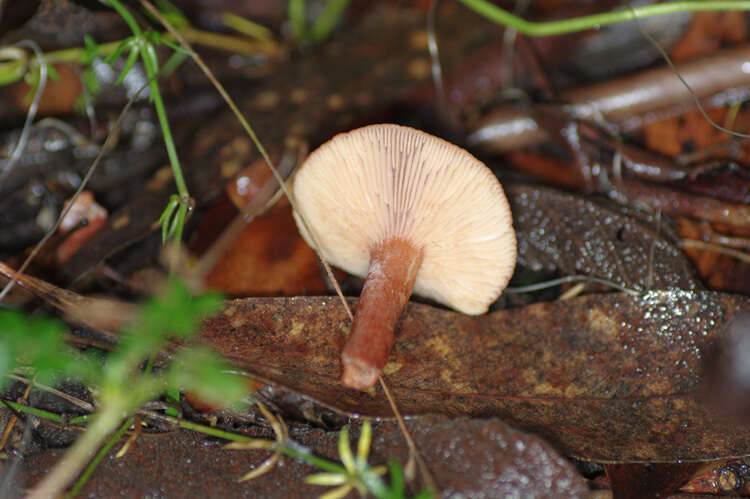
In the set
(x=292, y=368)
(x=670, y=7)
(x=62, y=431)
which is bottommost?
(x=62, y=431)

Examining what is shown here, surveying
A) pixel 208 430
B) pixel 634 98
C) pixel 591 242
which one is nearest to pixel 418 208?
pixel 591 242

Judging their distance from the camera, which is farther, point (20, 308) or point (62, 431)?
point (20, 308)

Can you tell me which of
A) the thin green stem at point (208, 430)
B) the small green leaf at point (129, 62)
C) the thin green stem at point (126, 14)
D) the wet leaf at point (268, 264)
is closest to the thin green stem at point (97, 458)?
the thin green stem at point (208, 430)

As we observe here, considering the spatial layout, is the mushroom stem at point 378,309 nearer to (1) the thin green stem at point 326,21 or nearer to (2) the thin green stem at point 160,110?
(2) the thin green stem at point 160,110

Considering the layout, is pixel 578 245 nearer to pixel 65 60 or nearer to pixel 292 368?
pixel 292 368

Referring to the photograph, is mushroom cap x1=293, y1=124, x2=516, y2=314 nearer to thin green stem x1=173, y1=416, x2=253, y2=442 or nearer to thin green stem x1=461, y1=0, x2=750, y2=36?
thin green stem x1=173, y1=416, x2=253, y2=442

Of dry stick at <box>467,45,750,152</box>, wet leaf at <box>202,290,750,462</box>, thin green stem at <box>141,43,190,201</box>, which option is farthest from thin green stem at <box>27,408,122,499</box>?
dry stick at <box>467,45,750,152</box>

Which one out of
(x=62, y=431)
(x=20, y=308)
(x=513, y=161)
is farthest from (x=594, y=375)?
(x=20, y=308)
